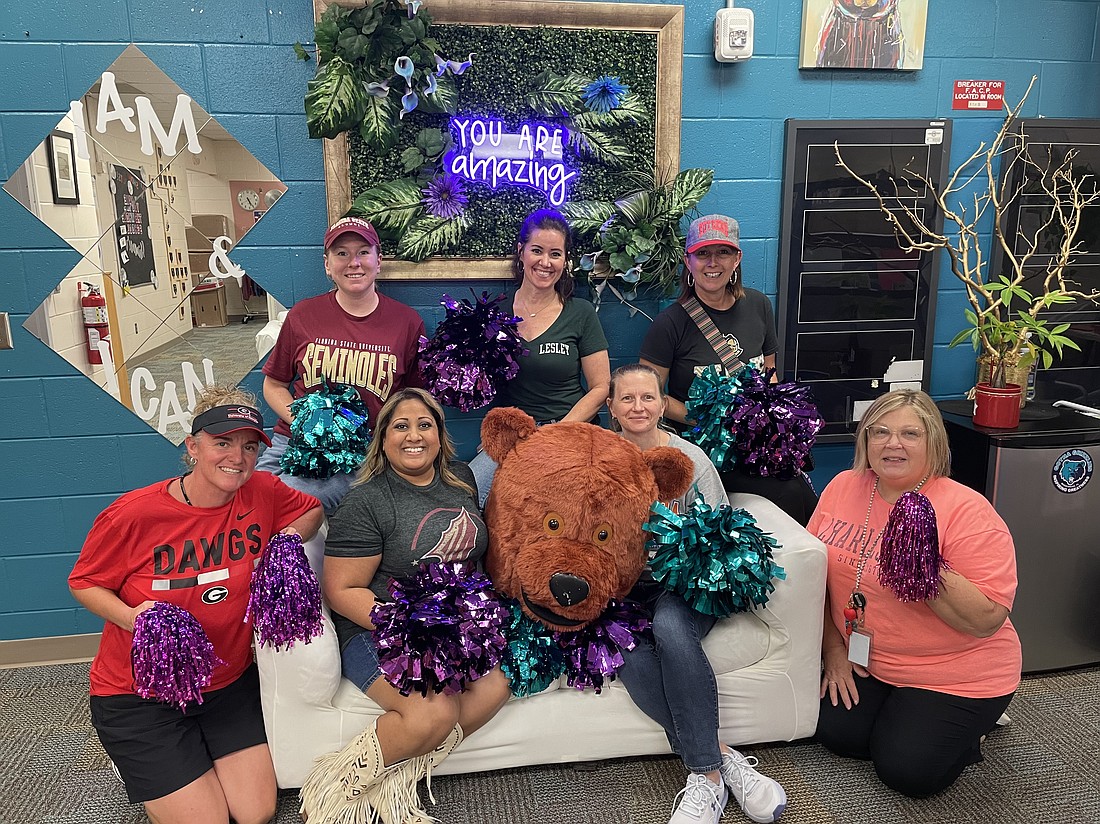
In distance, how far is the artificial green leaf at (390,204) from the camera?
8.78 ft

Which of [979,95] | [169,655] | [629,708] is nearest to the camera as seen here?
[169,655]

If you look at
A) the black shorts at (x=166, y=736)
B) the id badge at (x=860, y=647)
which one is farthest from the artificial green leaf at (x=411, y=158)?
the id badge at (x=860, y=647)

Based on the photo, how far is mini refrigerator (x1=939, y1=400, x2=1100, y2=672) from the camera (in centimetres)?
251

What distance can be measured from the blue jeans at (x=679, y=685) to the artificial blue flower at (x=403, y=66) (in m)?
1.87

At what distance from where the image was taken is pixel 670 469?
2.05 meters

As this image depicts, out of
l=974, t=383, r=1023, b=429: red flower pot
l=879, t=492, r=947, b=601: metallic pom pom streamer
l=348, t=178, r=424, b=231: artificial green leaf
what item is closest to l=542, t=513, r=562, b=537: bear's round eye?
l=879, t=492, r=947, b=601: metallic pom pom streamer

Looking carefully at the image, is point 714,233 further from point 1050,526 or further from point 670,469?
point 1050,526

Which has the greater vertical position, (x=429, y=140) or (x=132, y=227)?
(x=429, y=140)

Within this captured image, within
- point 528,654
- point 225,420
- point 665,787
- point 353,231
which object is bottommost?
point 665,787

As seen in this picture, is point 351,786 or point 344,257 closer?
point 351,786

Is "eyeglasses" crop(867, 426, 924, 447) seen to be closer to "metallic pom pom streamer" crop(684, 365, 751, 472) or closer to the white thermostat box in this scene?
"metallic pom pom streamer" crop(684, 365, 751, 472)

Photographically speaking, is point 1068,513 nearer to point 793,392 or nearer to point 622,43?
point 793,392

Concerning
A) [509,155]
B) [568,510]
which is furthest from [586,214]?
[568,510]

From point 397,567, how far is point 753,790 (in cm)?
106
